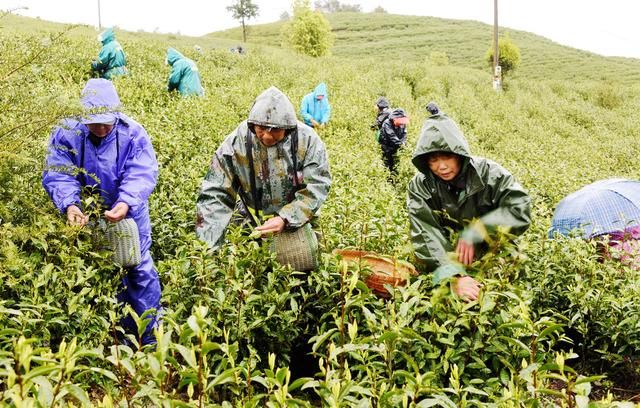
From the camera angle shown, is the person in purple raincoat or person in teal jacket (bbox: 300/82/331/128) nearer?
the person in purple raincoat

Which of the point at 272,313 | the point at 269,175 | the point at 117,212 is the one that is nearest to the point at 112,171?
the point at 117,212

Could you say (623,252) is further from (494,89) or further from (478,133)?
(494,89)

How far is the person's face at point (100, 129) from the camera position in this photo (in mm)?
3812

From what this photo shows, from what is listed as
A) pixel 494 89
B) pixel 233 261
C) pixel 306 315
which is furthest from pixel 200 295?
pixel 494 89

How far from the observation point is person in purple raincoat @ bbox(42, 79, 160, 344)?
3639 millimetres

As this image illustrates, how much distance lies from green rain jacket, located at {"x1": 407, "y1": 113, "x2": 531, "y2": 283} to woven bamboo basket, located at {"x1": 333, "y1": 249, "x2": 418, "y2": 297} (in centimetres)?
21

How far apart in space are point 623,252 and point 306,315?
240cm

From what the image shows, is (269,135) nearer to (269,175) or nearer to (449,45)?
(269,175)

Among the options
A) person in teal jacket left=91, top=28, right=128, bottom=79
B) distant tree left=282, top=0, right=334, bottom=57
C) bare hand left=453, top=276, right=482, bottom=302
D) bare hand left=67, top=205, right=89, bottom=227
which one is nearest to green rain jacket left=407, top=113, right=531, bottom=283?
bare hand left=453, top=276, right=482, bottom=302

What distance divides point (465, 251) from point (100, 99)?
8.80ft

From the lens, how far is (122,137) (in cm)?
397

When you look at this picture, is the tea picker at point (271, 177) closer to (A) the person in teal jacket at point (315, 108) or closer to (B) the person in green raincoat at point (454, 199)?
(B) the person in green raincoat at point (454, 199)

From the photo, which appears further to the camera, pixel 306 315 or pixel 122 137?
pixel 122 137

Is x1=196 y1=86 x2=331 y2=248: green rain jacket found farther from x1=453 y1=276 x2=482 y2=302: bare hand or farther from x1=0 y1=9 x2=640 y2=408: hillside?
x1=453 y1=276 x2=482 y2=302: bare hand
